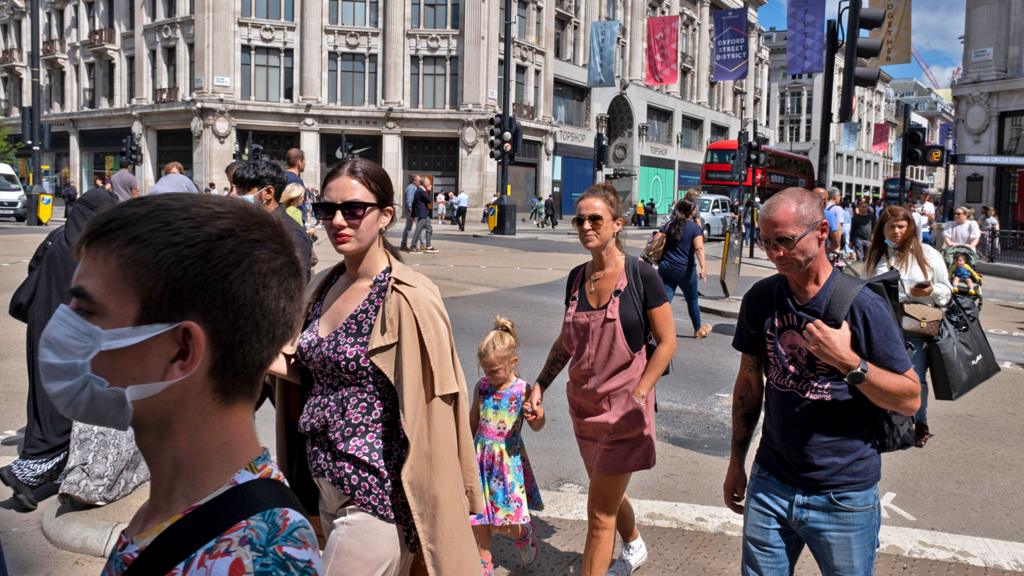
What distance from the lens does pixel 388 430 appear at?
112 inches

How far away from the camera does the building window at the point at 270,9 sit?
136ft

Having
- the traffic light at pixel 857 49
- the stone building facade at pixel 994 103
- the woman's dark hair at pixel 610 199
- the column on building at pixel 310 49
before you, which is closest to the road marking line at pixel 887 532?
the woman's dark hair at pixel 610 199

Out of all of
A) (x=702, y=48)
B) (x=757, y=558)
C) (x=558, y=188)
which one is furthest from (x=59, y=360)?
(x=702, y=48)

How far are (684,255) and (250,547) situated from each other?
10.4 meters

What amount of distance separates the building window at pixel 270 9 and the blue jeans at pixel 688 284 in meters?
35.5

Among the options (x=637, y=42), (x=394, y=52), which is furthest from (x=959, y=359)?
(x=637, y=42)

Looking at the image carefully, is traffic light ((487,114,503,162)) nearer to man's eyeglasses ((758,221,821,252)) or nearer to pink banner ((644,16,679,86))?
pink banner ((644,16,679,86))

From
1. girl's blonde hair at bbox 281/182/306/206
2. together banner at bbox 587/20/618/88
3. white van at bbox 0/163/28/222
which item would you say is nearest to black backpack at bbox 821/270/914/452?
girl's blonde hair at bbox 281/182/306/206

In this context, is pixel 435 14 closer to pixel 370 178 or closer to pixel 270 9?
pixel 270 9

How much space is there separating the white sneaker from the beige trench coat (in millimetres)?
1408

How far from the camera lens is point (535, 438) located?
6645mm

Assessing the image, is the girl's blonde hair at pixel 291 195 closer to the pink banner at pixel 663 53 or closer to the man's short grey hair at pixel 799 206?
the man's short grey hair at pixel 799 206

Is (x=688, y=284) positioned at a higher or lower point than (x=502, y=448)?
higher

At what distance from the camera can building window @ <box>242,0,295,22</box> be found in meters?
41.6
